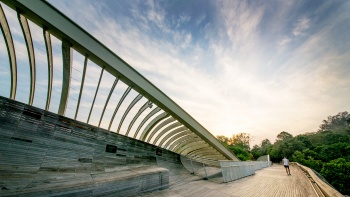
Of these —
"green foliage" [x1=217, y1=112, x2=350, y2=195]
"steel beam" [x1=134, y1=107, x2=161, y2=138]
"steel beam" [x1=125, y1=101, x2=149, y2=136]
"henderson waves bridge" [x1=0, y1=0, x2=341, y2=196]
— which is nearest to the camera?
"henderson waves bridge" [x1=0, y1=0, x2=341, y2=196]

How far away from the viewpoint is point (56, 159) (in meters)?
5.95

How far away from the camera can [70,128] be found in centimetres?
686

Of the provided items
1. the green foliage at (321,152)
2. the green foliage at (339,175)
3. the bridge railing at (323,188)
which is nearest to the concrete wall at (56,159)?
the bridge railing at (323,188)

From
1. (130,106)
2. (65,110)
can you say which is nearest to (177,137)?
(130,106)

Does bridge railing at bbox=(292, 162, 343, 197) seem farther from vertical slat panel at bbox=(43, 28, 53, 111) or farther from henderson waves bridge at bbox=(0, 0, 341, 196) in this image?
vertical slat panel at bbox=(43, 28, 53, 111)

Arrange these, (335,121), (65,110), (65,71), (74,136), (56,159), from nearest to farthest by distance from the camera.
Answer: (56,159) < (74,136) < (65,71) < (65,110) < (335,121)

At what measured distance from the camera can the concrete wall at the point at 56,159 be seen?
4488 millimetres

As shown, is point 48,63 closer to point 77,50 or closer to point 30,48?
point 30,48

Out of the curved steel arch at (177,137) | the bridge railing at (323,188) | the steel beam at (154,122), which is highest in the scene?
the steel beam at (154,122)

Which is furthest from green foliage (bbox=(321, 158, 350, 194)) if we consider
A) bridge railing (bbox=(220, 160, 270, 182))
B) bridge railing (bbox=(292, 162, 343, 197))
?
bridge railing (bbox=(292, 162, 343, 197))

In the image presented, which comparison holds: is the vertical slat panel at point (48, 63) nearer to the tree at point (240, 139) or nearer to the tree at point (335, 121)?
the tree at point (240, 139)

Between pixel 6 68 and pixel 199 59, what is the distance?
1052cm

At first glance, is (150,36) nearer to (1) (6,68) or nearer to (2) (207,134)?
(1) (6,68)

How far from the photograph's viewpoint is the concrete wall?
14.7ft
